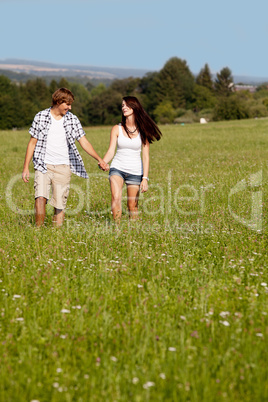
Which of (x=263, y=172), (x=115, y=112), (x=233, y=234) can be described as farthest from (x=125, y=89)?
(x=233, y=234)

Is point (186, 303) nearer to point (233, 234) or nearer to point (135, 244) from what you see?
point (135, 244)

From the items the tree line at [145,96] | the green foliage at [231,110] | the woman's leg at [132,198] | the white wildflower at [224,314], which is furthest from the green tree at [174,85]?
the white wildflower at [224,314]

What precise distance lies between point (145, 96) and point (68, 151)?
141077 millimetres

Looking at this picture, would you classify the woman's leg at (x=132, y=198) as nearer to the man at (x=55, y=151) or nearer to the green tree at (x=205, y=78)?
the man at (x=55, y=151)

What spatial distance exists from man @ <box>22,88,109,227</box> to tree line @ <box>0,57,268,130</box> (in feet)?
344

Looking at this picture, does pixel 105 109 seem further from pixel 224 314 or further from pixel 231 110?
pixel 224 314

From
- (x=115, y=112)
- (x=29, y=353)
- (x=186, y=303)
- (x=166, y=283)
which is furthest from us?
(x=115, y=112)

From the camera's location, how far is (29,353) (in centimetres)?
410

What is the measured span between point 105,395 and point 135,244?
389cm

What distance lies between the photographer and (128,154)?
28.7 feet

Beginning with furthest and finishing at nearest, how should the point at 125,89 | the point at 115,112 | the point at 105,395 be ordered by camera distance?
the point at 125,89 < the point at 115,112 < the point at 105,395

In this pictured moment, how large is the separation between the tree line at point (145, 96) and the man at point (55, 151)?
105m

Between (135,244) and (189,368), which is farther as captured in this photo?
(135,244)

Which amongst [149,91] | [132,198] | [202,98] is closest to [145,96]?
[149,91]
